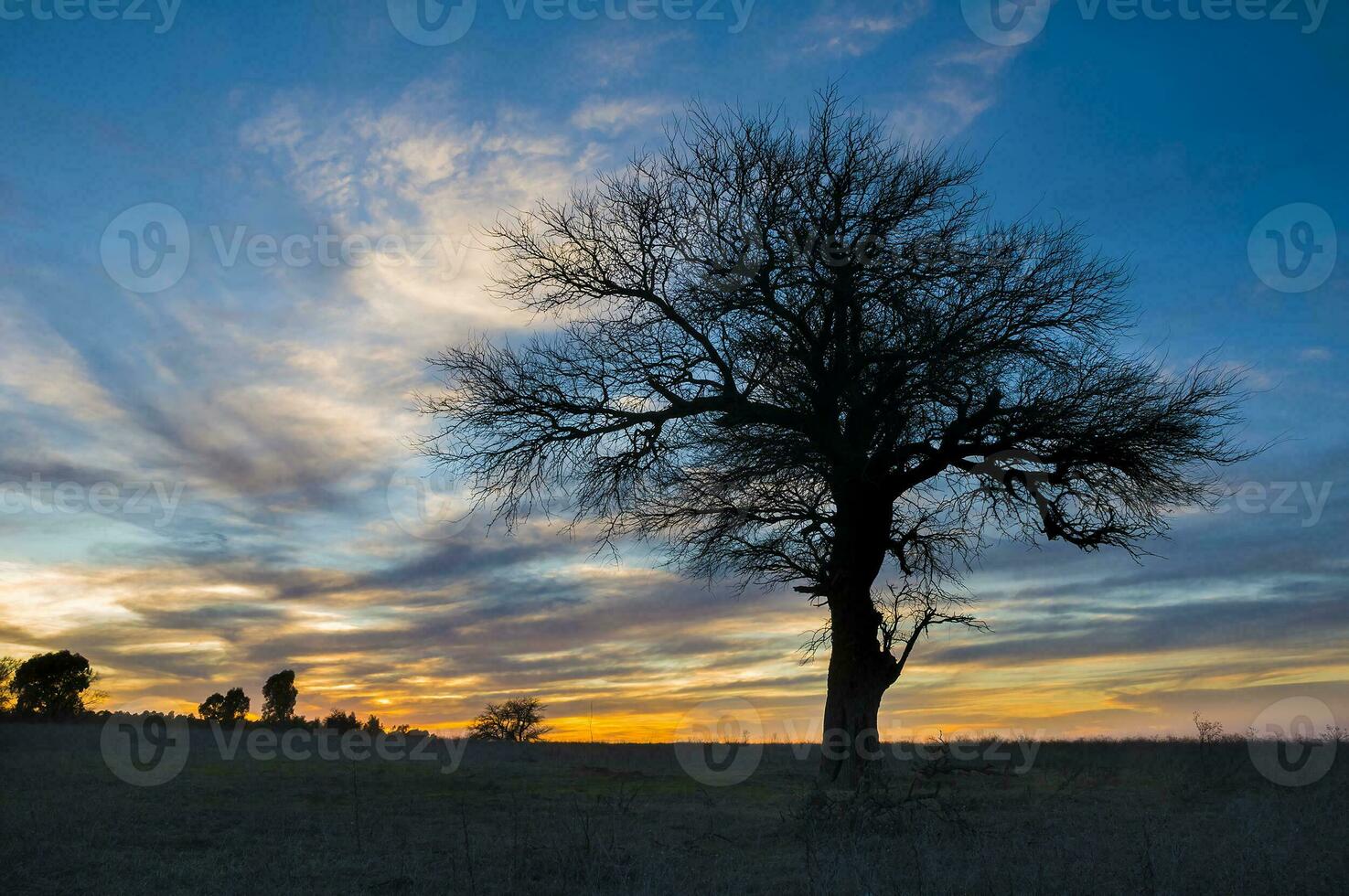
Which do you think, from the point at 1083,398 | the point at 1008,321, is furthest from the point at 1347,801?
the point at 1008,321

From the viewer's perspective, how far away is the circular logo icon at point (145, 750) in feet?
59.4

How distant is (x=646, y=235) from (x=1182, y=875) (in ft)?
42.6

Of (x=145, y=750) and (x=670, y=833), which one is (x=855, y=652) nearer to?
(x=670, y=833)

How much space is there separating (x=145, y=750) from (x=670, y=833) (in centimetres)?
1690

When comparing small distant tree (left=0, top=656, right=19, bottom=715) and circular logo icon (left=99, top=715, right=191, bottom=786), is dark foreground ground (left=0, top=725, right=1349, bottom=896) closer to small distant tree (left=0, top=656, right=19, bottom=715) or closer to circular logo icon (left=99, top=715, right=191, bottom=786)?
circular logo icon (left=99, top=715, right=191, bottom=786)

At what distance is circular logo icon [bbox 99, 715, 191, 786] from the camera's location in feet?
59.4

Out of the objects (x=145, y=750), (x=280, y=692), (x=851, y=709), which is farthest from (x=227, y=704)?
(x=851, y=709)

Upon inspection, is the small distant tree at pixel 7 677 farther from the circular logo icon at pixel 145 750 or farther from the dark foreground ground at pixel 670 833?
the dark foreground ground at pixel 670 833

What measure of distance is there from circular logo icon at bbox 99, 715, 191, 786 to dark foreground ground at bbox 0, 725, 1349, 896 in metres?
0.58

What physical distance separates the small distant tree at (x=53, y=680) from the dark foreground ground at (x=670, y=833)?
131 feet

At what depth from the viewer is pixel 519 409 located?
17.8 m

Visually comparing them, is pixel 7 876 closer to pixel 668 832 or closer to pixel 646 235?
pixel 668 832

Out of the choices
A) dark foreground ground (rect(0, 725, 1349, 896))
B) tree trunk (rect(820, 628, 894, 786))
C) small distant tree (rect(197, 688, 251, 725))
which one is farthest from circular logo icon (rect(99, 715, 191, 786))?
small distant tree (rect(197, 688, 251, 725))

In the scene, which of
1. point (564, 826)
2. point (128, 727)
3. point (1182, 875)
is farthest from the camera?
point (128, 727)
